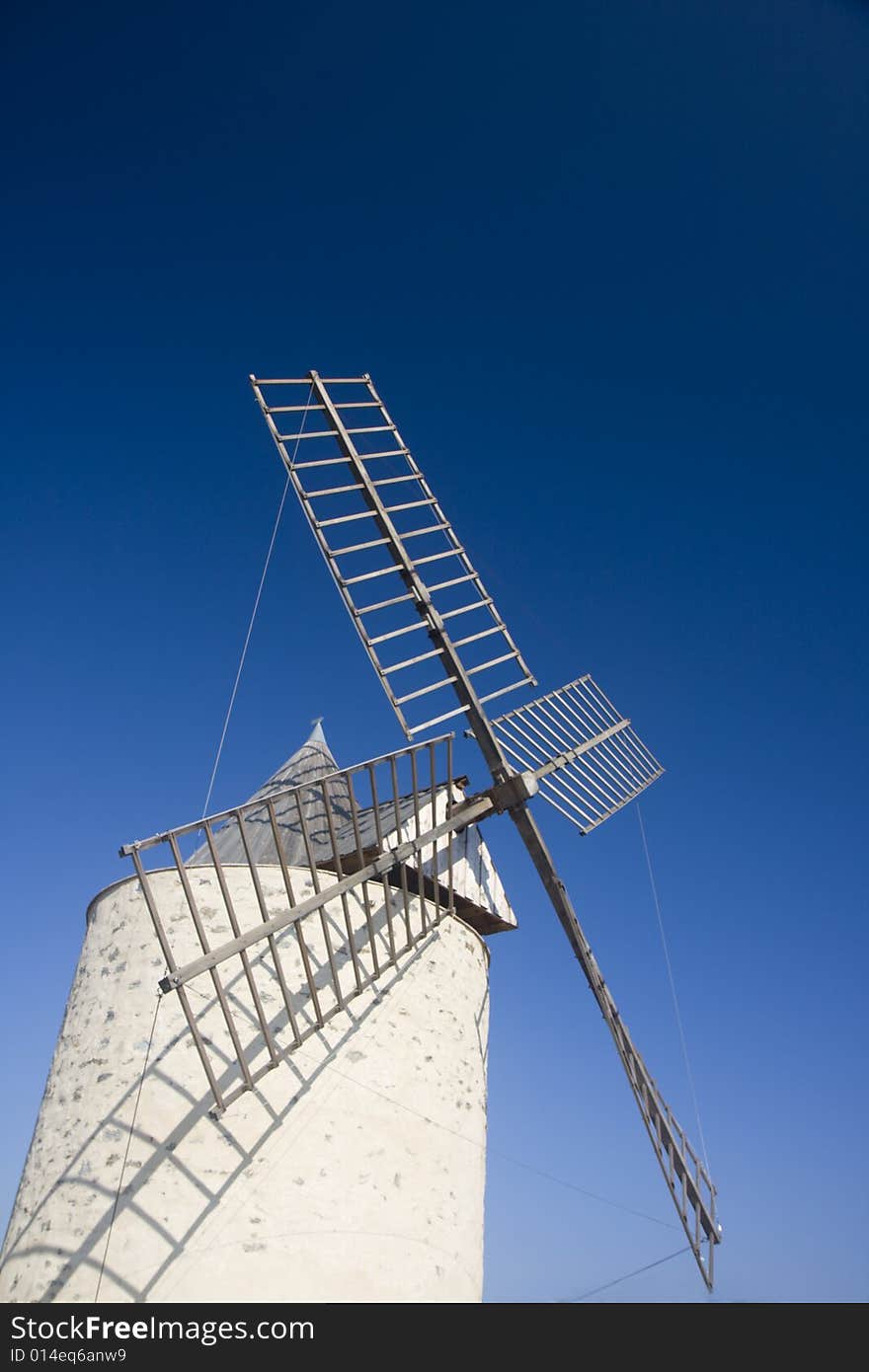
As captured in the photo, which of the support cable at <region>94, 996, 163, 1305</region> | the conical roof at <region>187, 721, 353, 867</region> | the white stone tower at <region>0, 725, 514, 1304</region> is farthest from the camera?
the conical roof at <region>187, 721, 353, 867</region>

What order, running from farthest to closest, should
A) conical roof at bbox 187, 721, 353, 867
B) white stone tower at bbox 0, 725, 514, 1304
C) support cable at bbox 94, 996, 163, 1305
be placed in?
conical roof at bbox 187, 721, 353, 867
white stone tower at bbox 0, 725, 514, 1304
support cable at bbox 94, 996, 163, 1305

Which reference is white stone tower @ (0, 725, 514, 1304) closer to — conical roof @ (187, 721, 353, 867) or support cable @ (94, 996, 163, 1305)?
support cable @ (94, 996, 163, 1305)

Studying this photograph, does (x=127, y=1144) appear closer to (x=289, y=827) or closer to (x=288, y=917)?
(x=288, y=917)

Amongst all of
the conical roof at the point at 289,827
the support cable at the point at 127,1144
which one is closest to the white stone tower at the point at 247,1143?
the support cable at the point at 127,1144

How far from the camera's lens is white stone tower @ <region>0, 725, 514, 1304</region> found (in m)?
4.09

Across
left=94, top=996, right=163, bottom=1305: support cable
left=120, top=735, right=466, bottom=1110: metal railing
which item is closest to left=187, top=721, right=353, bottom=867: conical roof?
left=120, top=735, right=466, bottom=1110: metal railing

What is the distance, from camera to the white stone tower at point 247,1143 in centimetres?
409

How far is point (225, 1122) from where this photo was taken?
4418mm

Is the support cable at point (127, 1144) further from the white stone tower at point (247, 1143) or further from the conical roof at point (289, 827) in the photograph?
the conical roof at point (289, 827)
